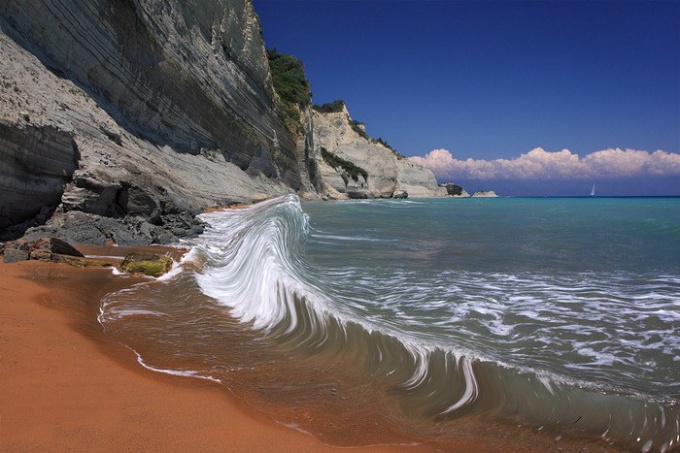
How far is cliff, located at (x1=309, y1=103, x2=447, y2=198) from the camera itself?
59.6 metres

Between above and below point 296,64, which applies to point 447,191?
below

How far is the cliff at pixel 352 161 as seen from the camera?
59625 mm

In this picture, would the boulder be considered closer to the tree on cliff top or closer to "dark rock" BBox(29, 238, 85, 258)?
"dark rock" BBox(29, 238, 85, 258)

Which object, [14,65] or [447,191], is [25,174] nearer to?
[14,65]

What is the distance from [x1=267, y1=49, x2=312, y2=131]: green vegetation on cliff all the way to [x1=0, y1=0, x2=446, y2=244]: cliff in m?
6.99

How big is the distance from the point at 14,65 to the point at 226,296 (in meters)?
8.22

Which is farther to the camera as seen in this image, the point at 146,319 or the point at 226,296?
the point at 226,296

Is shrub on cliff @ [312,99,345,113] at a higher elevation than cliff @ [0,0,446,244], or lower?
higher

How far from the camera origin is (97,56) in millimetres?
14156

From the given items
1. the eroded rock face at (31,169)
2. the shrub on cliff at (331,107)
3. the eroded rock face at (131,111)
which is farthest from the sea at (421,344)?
the shrub on cliff at (331,107)

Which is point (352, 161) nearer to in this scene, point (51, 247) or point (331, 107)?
point (331, 107)

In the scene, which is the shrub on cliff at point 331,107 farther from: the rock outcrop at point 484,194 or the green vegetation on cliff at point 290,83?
the rock outcrop at point 484,194

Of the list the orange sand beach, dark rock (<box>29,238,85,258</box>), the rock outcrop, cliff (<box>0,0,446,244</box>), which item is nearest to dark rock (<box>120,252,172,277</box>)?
dark rock (<box>29,238,85,258</box>)

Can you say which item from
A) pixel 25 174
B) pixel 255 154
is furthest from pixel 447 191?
pixel 25 174
